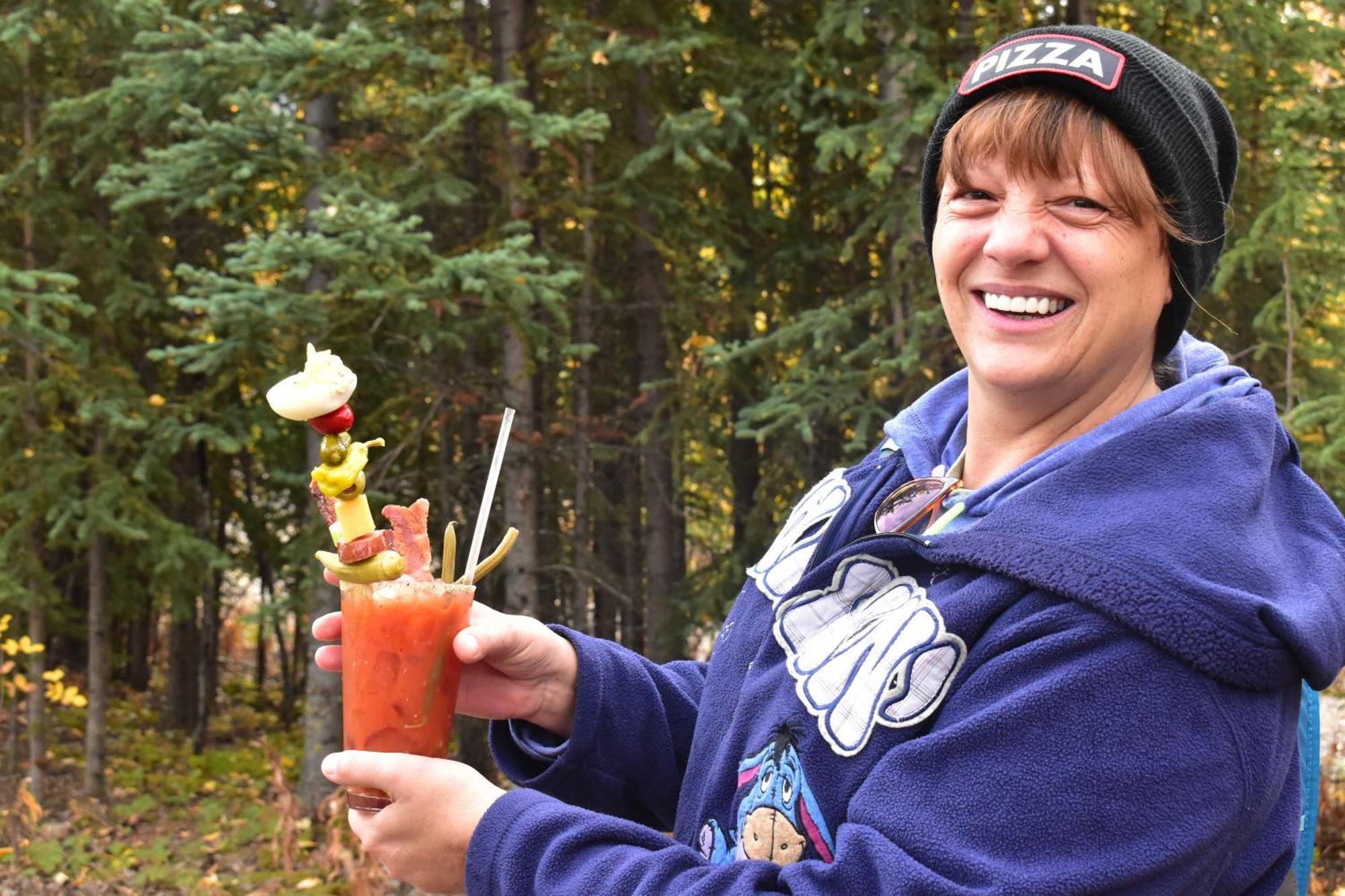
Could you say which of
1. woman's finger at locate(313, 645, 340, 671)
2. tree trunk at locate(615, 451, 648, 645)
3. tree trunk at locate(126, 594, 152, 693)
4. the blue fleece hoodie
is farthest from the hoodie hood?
tree trunk at locate(126, 594, 152, 693)

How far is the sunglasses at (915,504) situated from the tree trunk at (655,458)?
A: 7373 mm

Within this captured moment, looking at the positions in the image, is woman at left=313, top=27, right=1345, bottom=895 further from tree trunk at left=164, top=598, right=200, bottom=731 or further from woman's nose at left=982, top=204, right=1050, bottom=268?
tree trunk at left=164, top=598, right=200, bottom=731

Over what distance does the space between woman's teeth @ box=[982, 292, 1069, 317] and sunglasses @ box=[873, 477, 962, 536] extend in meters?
0.25

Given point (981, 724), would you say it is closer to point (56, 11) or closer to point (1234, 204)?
point (1234, 204)

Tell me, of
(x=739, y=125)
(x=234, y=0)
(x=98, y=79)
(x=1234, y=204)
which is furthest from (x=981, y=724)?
(x=98, y=79)

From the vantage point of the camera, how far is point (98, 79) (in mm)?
8781

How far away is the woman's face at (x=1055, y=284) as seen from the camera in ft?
4.88

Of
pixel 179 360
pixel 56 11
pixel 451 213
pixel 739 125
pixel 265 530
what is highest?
pixel 56 11

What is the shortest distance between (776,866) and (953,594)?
364 millimetres

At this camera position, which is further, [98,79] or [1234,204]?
[98,79]

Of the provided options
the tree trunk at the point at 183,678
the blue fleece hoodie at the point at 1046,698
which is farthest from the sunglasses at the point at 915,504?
the tree trunk at the point at 183,678

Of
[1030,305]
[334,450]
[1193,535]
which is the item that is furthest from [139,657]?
[1193,535]

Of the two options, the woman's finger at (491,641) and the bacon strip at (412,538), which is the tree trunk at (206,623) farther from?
the bacon strip at (412,538)

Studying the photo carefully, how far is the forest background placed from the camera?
21.4 feet
